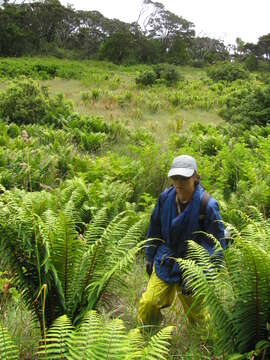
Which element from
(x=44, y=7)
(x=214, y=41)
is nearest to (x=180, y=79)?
(x=44, y=7)

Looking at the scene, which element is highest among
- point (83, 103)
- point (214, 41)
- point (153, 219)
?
point (214, 41)

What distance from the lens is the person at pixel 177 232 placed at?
3.12m

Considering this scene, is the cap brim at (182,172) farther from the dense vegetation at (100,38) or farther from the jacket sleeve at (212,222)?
the dense vegetation at (100,38)

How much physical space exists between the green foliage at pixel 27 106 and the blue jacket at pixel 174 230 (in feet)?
28.9

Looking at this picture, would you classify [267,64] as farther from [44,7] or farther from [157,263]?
[157,263]

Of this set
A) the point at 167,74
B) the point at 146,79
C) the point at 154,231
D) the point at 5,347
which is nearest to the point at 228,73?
→ the point at 167,74

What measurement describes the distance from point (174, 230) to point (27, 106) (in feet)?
31.5

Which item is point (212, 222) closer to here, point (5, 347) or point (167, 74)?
point (5, 347)

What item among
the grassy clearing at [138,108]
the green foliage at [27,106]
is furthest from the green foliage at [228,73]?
the green foliage at [27,106]

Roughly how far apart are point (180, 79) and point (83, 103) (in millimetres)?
10067

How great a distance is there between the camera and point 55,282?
3051 mm

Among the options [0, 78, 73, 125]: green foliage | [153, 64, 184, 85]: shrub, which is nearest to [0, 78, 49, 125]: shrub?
[0, 78, 73, 125]: green foliage

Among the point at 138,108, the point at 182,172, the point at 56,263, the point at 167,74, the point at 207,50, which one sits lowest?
the point at 138,108

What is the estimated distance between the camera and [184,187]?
309cm
